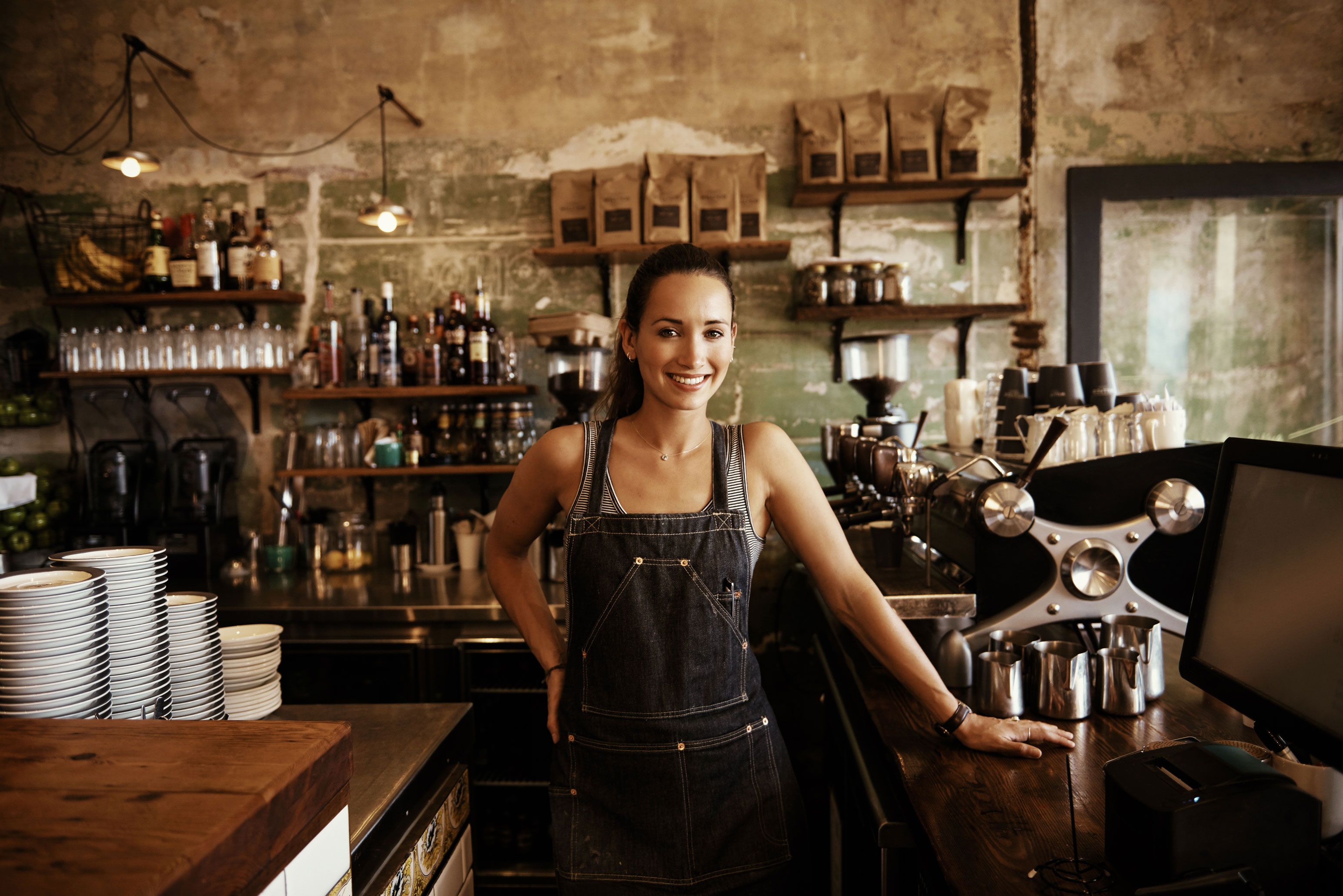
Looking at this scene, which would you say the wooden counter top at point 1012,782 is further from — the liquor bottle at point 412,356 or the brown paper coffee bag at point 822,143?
the liquor bottle at point 412,356

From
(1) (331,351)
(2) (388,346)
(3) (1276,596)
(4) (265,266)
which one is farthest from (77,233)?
(3) (1276,596)

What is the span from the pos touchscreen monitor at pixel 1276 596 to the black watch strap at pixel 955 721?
0.34 m

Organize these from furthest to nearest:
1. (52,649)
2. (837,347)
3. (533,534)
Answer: (837,347), (533,534), (52,649)

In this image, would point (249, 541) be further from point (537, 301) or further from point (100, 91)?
point (100, 91)

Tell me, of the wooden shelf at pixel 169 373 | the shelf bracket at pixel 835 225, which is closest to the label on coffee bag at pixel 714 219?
the shelf bracket at pixel 835 225

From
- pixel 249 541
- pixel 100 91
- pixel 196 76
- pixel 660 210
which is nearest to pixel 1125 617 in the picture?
pixel 660 210

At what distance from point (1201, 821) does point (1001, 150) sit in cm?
313

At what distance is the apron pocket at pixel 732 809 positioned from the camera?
4.79 ft

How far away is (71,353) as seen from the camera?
3502mm

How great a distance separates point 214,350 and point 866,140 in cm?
285

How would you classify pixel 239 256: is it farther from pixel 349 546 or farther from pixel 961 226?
pixel 961 226

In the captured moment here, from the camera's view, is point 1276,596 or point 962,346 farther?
point 962,346

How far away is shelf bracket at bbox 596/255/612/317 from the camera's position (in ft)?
11.4

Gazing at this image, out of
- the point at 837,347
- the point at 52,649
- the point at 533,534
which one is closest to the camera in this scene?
the point at 52,649
